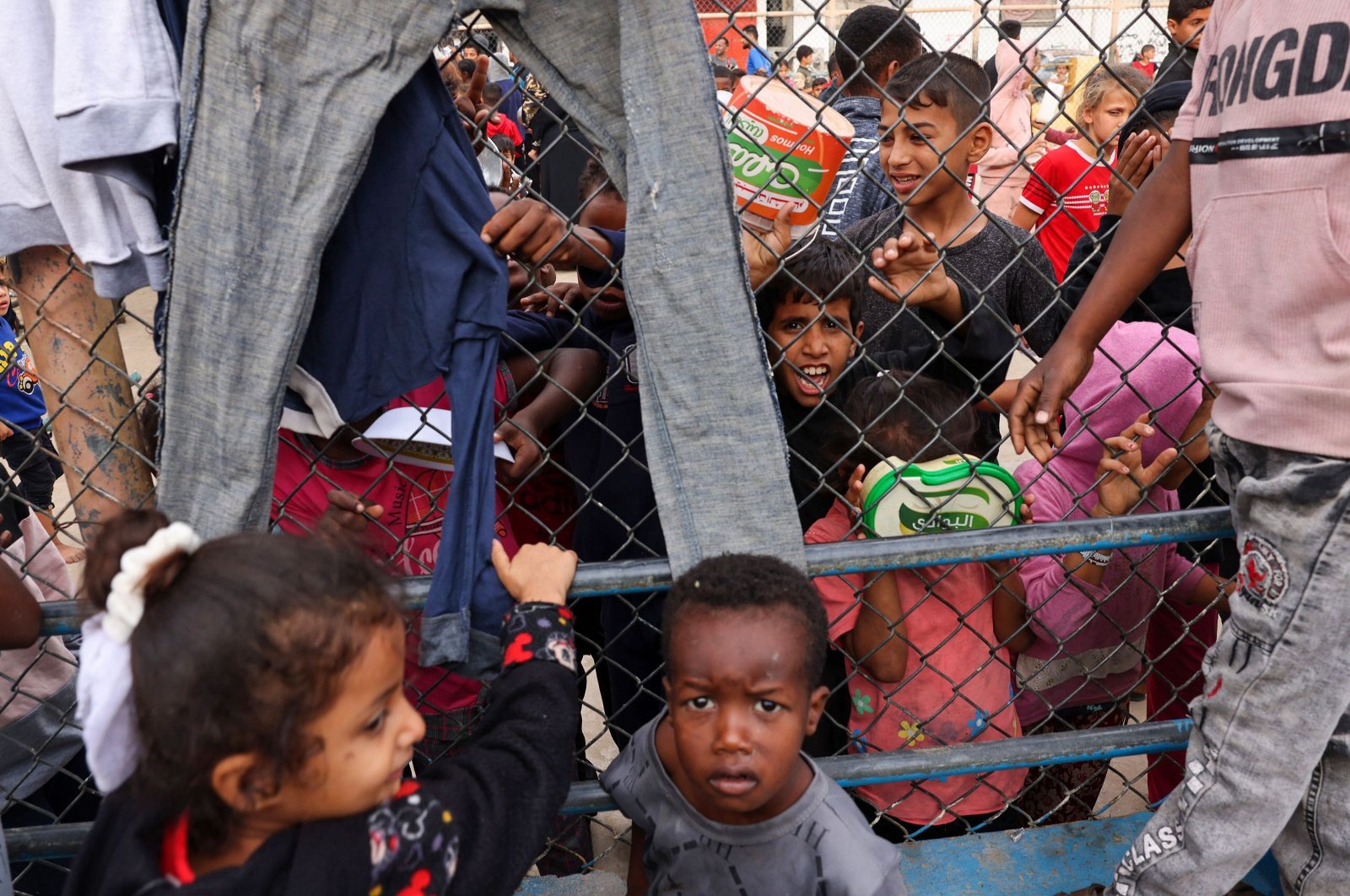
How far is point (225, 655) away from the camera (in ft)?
3.76

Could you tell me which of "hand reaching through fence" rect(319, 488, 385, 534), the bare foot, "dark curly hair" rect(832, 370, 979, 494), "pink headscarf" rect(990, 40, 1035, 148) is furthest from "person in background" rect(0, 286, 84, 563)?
"pink headscarf" rect(990, 40, 1035, 148)

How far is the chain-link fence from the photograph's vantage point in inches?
72.2

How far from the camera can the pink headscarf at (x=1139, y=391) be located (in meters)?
2.29

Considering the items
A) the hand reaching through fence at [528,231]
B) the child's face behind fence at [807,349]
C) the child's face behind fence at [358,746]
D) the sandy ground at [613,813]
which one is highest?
A: the hand reaching through fence at [528,231]

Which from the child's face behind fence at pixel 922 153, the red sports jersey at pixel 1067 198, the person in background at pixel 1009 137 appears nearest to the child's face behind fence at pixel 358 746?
the child's face behind fence at pixel 922 153

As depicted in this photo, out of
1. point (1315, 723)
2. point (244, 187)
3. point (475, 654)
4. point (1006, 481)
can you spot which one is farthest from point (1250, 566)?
point (244, 187)

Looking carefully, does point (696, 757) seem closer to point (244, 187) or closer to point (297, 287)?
point (297, 287)

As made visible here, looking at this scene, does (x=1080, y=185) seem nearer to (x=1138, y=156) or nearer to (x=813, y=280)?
(x=1138, y=156)

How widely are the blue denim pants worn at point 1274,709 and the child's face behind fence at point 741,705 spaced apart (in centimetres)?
69

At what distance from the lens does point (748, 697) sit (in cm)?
162

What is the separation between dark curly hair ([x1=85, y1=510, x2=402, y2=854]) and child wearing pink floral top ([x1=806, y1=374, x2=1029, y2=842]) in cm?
119

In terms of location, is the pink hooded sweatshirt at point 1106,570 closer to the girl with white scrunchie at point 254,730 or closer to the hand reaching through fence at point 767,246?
the hand reaching through fence at point 767,246

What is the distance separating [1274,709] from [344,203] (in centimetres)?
164

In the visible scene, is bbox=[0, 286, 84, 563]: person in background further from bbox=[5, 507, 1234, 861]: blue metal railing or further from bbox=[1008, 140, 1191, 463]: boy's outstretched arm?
bbox=[1008, 140, 1191, 463]: boy's outstretched arm
